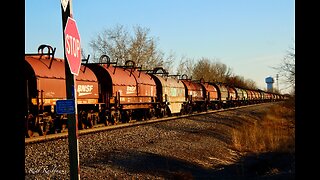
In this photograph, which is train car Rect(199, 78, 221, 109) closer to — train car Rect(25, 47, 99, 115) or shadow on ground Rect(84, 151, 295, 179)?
train car Rect(25, 47, 99, 115)

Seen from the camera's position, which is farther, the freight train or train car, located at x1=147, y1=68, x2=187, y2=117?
train car, located at x1=147, y1=68, x2=187, y2=117

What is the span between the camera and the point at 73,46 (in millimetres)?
4582

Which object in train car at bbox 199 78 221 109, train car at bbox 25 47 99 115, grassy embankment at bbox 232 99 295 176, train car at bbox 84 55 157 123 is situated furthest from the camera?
train car at bbox 199 78 221 109

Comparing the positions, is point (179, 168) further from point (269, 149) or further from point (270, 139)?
point (270, 139)

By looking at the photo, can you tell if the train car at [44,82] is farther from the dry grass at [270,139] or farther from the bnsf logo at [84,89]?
the dry grass at [270,139]

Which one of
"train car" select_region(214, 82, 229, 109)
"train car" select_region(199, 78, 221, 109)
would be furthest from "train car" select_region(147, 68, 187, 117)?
"train car" select_region(214, 82, 229, 109)

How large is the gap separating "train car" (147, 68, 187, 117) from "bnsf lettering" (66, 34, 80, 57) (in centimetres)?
2838

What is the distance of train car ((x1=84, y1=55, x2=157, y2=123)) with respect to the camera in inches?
959

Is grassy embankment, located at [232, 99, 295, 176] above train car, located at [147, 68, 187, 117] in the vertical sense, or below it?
below

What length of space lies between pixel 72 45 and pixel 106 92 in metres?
19.9
